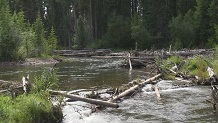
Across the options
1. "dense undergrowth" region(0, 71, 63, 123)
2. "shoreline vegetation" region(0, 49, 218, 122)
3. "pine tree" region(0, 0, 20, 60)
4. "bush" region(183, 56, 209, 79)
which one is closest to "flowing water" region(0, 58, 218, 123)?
"shoreline vegetation" region(0, 49, 218, 122)

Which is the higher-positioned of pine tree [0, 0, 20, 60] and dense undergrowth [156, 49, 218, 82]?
pine tree [0, 0, 20, 60]

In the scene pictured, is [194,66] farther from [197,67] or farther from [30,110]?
[30,110]

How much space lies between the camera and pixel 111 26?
2406 inches

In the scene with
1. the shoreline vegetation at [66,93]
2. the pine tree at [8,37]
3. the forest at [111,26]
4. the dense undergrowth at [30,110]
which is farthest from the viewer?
the forest at [111,26]

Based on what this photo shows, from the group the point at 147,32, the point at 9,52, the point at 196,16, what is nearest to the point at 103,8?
the point at 147,32

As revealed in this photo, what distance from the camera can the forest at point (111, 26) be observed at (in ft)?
126

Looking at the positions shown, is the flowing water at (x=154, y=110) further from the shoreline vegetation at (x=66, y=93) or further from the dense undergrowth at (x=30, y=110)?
the dense undergrowth at (x=30, y=110)

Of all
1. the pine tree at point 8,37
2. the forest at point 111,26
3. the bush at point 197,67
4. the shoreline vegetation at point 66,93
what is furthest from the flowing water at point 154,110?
the pine tree at point 8,37

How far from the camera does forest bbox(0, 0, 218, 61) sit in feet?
126

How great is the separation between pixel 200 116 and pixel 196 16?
42.3 m

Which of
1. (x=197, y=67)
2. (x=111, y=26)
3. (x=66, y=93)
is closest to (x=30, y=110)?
(x=66, y=93)

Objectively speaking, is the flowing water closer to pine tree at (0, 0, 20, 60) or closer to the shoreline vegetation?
the shoreline vegetation

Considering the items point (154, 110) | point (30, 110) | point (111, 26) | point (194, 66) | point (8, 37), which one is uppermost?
point (111, 26)

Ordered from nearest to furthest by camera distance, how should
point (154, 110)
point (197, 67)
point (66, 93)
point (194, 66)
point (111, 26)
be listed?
1. point (154, 110)
2. point (66, 93)
3. point (197, 67)
4. point (194, 66)
5. point (111, 26)
